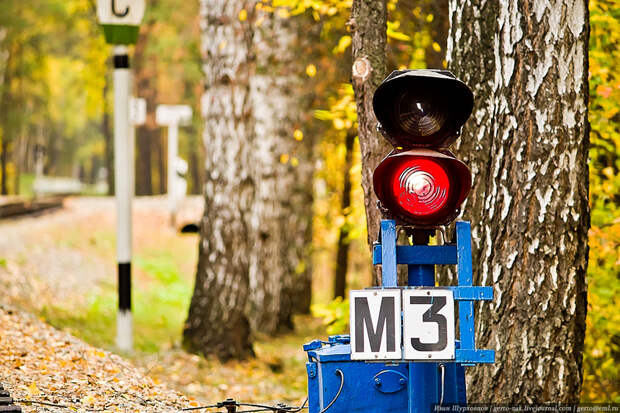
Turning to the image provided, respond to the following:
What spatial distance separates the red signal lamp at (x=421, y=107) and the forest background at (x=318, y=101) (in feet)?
12.1

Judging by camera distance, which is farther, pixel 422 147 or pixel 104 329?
pixel 104 329

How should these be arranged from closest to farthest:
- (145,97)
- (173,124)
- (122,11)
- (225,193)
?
1. (122,11)
2. (225,193)
3. (173,124)
4. (145,97)

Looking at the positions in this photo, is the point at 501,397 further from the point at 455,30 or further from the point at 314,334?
the point at 314,334

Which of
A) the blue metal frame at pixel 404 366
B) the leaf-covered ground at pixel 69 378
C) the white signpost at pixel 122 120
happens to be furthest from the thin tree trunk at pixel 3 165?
the blue metal frame at pixel 404 366

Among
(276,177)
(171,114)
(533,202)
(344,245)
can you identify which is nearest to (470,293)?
(533,202)

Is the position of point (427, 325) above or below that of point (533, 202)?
below

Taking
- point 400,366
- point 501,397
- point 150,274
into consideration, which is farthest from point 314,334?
point 400,366

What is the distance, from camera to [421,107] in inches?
184

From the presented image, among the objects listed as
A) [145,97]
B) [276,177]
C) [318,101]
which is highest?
[145,97]

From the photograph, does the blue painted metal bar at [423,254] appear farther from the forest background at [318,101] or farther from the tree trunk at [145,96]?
the tree trunk at [145,96]

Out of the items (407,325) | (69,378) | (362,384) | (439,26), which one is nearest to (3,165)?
(439,26)

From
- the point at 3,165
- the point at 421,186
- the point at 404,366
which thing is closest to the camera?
the point at 421,186

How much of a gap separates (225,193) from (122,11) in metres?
2.38

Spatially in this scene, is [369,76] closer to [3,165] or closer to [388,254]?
[388,254]
